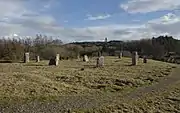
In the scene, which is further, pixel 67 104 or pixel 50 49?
pixel 50 49

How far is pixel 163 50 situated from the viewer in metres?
103

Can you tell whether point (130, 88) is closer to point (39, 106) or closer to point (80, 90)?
point (80, 90)

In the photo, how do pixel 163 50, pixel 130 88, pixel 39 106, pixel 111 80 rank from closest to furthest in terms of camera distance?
1. pixel 39 106
2. pixel 130 88
3. pixel 111 80
4. pixel 163 50

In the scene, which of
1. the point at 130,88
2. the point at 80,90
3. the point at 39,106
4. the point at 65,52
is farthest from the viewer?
the point at 65,52

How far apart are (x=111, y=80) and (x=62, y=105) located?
27.9 ft

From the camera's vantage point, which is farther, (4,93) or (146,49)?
(146,49)

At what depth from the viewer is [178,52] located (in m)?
103

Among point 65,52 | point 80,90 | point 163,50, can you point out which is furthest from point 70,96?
point 163,50

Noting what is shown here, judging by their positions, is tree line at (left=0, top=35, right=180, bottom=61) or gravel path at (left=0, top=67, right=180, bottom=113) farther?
tree line at (left=0, top=35, right=180, bottom=61)

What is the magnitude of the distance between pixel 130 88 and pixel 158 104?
3614 mm

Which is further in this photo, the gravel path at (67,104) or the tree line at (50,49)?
the tree line at (50,49)

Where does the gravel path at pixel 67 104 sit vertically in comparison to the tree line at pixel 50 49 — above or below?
below

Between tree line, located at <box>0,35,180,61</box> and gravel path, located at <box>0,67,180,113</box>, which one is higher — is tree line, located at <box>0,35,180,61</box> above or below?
above

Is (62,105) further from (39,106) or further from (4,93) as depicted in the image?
(4,93)
